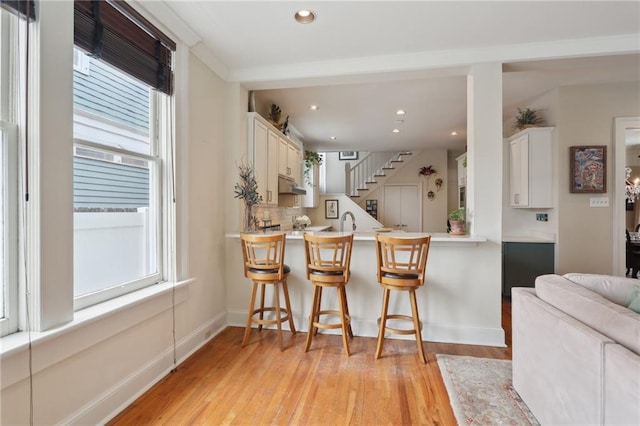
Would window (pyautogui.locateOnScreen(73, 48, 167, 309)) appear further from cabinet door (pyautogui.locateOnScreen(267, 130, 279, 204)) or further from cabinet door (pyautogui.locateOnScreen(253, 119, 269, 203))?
cabinet door (pyautogui.locateOnScreen(267, 130, 279, 204))

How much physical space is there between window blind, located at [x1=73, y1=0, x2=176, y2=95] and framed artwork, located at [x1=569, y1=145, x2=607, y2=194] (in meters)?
4.58

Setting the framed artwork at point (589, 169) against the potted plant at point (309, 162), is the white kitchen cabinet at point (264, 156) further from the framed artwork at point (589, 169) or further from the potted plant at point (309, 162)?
the framed artwork at point (589, 169)

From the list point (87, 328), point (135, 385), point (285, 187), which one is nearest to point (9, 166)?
point (87, 328)

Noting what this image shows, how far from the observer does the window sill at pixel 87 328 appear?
1316mm

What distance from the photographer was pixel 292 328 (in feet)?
9.84

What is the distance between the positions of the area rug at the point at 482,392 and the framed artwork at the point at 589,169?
8.70ft

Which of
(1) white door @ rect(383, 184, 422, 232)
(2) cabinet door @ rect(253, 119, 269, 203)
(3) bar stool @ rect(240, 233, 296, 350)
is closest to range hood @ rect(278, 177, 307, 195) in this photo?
(2) cabinet door @ rect(253, 119, 269, 203)

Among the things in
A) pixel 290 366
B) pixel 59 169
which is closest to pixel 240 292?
pixel 290 366

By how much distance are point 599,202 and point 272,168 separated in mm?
4128

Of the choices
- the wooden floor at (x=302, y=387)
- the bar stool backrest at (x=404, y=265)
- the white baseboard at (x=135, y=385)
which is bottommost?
the wooden floor at (x=302, y=387)

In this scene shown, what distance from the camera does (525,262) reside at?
4.00 meters

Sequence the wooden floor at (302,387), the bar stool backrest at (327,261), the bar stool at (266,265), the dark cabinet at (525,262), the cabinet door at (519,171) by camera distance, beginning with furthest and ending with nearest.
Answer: the cabinet door at (519,171) → the dark cabinet at (525,262) → the bar stool at (266,265) → the bar stool backrest at (327,261) → the wooden floor at (302,387)

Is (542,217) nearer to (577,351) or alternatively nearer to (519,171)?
(519,171)

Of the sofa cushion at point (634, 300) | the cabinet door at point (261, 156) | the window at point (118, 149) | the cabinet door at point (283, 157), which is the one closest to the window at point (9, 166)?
the window at point (118, 149)
